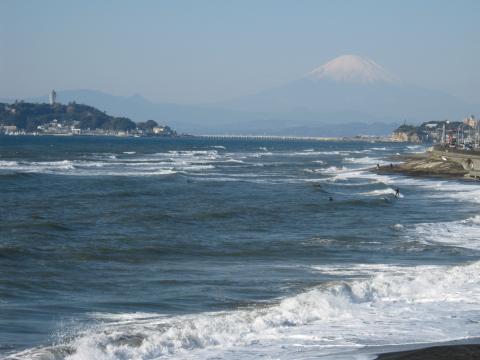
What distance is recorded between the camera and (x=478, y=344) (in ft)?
40.6

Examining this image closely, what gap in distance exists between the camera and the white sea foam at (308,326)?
12.4 metres

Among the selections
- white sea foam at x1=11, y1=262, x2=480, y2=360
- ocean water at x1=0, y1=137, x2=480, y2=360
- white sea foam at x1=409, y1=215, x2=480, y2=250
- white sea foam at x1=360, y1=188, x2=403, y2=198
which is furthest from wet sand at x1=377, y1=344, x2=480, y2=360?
white sea foam at x1=360, y1=188, x2=403, y2=198

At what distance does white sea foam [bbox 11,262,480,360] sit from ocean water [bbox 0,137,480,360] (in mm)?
33

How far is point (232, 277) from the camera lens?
61.1 feet

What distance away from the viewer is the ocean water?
13.1 metres

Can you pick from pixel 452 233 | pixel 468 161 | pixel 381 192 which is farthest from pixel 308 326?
pixel 468 161

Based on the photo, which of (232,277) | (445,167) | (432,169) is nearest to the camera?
(232,277)

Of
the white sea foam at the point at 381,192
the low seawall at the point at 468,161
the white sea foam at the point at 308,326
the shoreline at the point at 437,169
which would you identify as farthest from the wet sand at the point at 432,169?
the white sea foam at the point at 308,326

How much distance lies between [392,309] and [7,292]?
7.42m

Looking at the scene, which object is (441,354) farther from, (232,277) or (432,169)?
(432,169)

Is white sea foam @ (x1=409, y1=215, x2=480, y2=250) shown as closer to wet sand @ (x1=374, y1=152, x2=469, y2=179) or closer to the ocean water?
the ocean water

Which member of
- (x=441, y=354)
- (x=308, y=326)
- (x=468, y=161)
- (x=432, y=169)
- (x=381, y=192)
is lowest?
(x=381, y=192)

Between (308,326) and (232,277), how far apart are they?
178 inches

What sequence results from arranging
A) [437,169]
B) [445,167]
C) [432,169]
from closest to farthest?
[445,167]
[437,169]
[432,169]
